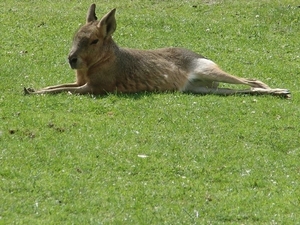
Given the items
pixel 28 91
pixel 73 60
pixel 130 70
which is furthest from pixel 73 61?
pixel 130 70

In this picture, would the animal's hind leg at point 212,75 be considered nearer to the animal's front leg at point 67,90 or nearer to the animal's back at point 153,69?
the animal's back at point 153,69

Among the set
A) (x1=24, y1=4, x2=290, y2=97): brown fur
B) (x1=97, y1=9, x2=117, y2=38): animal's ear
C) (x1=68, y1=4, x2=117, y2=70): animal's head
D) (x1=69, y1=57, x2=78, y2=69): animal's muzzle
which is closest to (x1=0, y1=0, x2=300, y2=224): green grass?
(x1=24, y1=4, x2=290, y2=97): brown fur

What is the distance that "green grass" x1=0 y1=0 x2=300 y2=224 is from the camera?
7758mm

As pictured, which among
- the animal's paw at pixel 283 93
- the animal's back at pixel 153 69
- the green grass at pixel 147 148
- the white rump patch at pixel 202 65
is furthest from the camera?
the white rump patch at pixel 202 65

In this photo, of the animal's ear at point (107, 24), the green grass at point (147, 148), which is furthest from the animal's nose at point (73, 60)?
the animal's ear at point (107, 24)

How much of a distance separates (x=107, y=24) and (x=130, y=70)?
77 centimetres

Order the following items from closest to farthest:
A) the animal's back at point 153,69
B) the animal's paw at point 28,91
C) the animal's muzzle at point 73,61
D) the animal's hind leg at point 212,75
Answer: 1. the animal's paw at point 28,91
2. the animal's muzzle at point 73,61
3. the animal's back at point 153,69
4. the animal's hind leg at point 212,75

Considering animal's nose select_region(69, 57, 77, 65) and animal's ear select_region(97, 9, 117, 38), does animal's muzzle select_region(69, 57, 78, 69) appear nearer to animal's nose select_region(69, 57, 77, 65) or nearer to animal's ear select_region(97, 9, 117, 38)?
animal's nose select_region(69, 57, 77, 65)

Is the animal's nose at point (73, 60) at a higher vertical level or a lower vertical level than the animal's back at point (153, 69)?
higher

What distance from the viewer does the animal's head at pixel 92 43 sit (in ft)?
37.9

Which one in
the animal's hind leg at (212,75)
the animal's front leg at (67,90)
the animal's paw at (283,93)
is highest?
the animal's front leg at (67,90)

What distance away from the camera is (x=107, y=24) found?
11797 millimetres

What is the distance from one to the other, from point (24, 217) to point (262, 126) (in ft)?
13.8

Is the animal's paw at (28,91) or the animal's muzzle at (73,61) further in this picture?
the animal's muzzle at (73,61)
